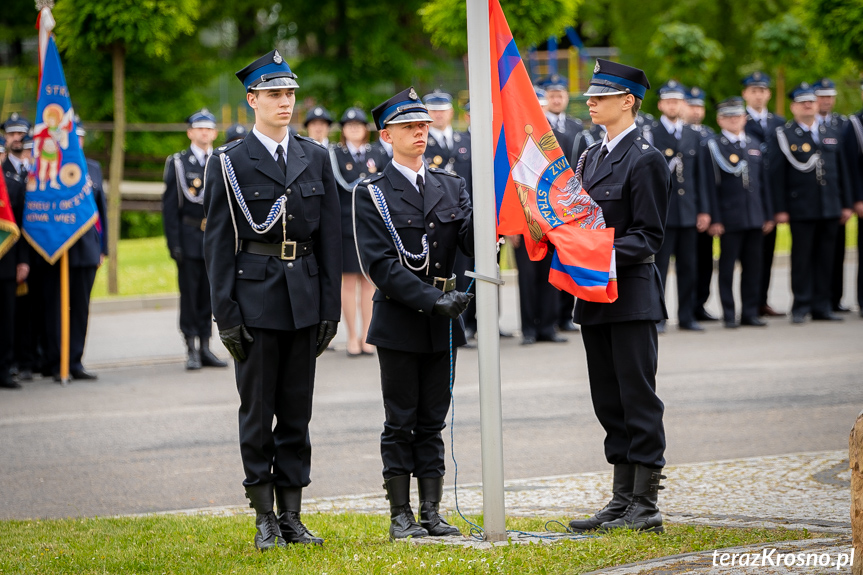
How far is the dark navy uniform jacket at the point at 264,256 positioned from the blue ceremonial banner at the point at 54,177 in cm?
588

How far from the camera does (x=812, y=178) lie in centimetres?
1335

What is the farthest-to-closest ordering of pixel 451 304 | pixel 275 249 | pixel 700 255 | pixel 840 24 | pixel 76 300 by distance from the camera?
pixel 840 24 < pixel 700 255 < pixel 76 300 < pixel 275 249 < pixel 451 304

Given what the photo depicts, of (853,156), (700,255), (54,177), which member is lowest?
(700,255)

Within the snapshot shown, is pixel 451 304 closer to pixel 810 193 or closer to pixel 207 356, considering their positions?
pixel 207 356

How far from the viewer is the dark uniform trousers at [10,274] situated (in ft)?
34.6

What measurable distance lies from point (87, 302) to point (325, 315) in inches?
250

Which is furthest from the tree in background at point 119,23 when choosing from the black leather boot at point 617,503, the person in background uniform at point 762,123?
the black leather boot at point 617,503

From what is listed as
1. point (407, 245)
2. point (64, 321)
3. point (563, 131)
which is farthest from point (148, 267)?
point (407, 245)

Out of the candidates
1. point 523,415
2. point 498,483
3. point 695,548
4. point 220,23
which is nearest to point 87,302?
point 523,415

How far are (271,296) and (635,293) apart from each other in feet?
5.90

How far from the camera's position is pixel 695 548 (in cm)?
493

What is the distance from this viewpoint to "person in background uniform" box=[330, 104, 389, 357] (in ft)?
38.9

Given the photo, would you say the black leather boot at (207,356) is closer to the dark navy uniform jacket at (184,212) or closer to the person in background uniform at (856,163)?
the dark navy uniform jacket at (184,212)

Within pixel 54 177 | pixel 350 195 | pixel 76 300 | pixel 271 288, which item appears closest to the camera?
pixel 271 288
